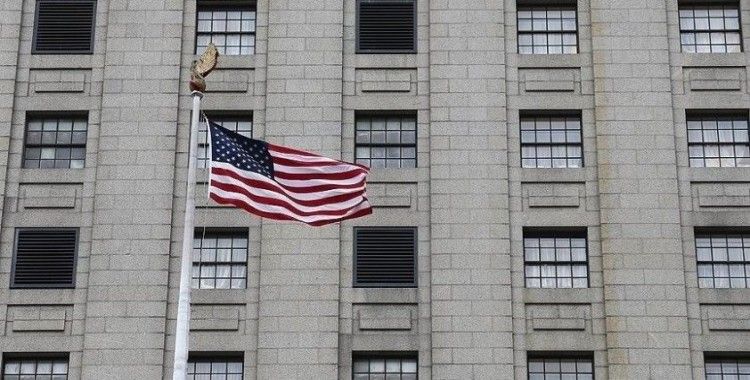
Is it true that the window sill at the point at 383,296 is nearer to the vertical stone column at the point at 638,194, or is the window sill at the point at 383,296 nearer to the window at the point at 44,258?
the vertical stone column at the point at 638,194

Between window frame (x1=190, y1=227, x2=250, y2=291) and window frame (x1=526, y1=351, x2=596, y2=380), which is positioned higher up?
window frame (x1=190, y1=227, x2=250, y2=291)

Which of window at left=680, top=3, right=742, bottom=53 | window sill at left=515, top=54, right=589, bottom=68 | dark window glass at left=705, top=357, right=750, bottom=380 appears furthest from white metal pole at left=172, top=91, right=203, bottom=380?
window at left=680, top=3, right=742, bottom=53

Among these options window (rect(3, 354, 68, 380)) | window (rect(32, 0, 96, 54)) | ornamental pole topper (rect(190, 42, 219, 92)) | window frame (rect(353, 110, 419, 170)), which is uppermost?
window (rect(32, 0, 96, 54))

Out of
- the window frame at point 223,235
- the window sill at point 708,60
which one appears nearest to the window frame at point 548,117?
the window sill at point 708,60

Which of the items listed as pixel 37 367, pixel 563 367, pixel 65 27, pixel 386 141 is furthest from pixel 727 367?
pixel 65 27

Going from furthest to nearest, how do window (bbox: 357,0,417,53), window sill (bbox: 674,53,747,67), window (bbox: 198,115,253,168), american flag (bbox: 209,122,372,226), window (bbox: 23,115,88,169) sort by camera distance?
window (bbox: 357,0,417,53), window sill (bbox: 674,53,747,67), window (bbox: 198,115,253,168), window (bbox: 23,115,88,169), american flag (bbox: 209,122,372,226)

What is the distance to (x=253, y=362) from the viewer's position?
3250cm

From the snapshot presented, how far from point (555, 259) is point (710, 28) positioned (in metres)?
7.53

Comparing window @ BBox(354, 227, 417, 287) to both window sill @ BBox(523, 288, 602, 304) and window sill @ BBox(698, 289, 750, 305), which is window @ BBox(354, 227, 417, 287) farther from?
window sill @ BBox(698, 289, 750, 305)

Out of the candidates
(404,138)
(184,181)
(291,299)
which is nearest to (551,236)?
(404,138)

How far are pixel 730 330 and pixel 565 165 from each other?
5.69 metres

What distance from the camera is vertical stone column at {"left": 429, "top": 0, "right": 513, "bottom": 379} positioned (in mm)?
32344

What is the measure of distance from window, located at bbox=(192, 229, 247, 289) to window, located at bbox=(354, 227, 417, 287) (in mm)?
2820

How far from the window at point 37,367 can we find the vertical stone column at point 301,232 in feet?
15.8
